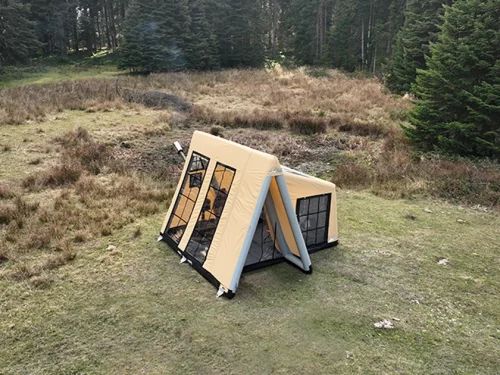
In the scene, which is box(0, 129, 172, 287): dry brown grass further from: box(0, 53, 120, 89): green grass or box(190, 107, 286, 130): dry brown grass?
box(0, 53, 120, 89): green grass

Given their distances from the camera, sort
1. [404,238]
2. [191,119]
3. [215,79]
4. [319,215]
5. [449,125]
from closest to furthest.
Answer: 1. [319,215]
2. [404,238]
3. [449,125]
4. [191,119]
5. [215,79]

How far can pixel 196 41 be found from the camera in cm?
3322

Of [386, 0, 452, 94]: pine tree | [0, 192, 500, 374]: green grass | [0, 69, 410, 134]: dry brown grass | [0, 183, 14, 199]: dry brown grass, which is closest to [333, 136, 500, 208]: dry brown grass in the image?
[0, 192, 500, 374]: green grass

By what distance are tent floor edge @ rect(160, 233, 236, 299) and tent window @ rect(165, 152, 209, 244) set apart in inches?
4.0

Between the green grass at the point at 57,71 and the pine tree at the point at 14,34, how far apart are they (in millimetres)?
1143

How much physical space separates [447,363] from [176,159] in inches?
376

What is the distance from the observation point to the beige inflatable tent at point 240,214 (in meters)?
6.00

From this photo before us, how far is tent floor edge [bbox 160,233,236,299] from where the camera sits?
5951mm

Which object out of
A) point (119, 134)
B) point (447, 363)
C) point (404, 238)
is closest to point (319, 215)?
point (404, 238)

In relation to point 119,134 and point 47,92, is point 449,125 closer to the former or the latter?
point 119,134

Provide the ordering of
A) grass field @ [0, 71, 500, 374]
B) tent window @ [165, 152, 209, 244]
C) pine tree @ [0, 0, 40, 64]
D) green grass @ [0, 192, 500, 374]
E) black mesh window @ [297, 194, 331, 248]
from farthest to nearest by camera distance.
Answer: pine tree @ [0, 0, 40, 64], tent window @ [165, 152, 209, 244], black mesh window @ [297, 194, 331, 248], grass field @ [0, 71, 500, 374], green grass @ [0, 192, 500, 374]

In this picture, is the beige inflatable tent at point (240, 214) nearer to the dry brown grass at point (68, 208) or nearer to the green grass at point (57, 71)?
the dry brown grass at point (68, 208)

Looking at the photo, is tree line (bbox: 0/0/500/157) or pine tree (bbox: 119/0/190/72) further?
pine tree (bbox: 119/0/190/72)

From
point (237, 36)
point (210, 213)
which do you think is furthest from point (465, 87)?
point (237, 36)
